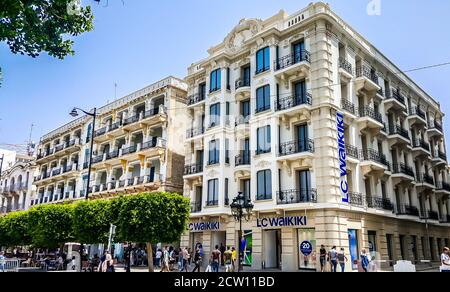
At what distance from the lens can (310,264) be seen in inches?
836

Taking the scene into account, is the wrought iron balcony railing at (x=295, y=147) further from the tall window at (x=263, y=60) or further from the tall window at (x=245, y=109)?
the tall window at (x=263, y=60)

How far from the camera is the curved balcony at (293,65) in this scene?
23594 mm

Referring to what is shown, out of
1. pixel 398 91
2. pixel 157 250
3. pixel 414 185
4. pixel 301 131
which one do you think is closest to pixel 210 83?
pixel 301 131

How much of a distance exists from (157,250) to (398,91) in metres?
24.7

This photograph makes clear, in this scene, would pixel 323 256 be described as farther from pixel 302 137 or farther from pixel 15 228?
pixel 15 228

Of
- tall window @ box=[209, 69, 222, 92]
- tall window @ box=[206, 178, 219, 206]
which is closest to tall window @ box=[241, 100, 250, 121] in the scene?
tall window @ box=[209, 69, 222, 92]

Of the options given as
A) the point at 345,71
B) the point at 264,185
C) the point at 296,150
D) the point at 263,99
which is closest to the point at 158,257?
the point at 264,185

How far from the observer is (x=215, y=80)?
96.2 feet

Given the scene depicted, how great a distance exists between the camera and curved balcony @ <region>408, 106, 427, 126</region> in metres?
31.7

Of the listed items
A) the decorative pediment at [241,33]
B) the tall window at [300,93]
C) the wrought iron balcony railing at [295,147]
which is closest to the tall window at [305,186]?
the wrought iron balcony railing at [295,147]

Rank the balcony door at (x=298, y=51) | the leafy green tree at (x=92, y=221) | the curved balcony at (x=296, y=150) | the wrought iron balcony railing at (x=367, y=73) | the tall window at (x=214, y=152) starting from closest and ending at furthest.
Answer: the curved balcony at (x=296, y=150)
the leafy green tree at (x=92, y=221)
the balcony door at (x=298, y=51)
the wrought iron balcony railing at (x=367, y=73)
the tall window at (x=214, y=152)

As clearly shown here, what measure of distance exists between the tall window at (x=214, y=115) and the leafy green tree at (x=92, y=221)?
10.2m

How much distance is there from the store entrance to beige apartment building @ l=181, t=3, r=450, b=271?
68 millimetres

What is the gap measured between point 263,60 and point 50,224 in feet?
63.6
